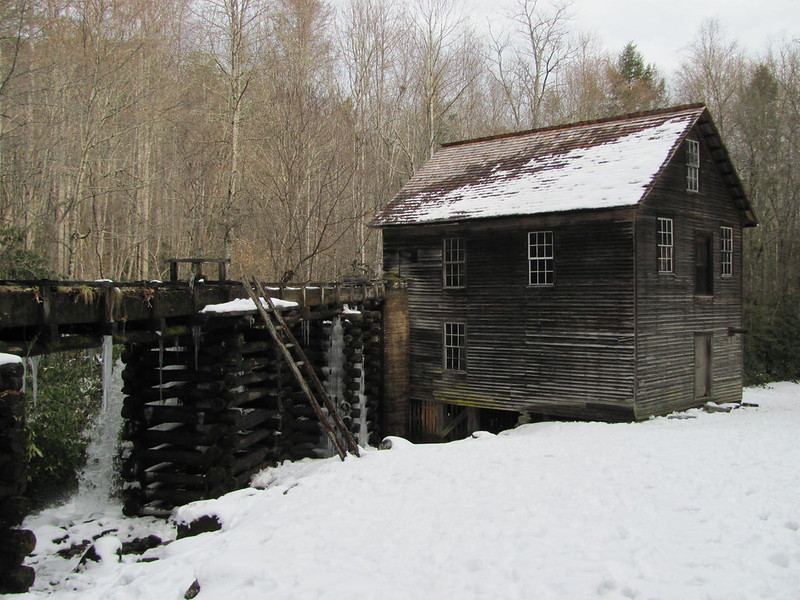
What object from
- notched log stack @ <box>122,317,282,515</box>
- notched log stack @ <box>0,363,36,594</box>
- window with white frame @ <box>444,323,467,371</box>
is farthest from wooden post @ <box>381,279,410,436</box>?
notched log stack @ <box>0,363,36,594</box>

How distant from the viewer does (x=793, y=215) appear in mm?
31031

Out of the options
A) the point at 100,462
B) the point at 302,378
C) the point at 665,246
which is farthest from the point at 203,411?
the point at 665,246

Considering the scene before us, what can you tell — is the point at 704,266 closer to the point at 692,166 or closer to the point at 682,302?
the point at 682,302

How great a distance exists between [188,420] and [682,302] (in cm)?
1355

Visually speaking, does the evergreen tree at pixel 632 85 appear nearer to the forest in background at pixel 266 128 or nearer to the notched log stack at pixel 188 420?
the forest in background at pixel 266 128

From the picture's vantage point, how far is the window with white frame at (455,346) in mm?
18777

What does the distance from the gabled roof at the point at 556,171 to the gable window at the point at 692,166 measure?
0.62 metres

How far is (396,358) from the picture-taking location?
19.3 m

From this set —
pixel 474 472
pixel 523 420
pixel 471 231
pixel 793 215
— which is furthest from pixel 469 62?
pixel 474 472

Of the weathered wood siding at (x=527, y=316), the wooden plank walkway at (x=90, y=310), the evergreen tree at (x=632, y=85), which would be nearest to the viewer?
the wooden plank walkway at (x=90, y=310)

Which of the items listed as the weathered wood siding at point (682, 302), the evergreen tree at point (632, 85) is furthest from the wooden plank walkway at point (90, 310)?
the evergreen tree at point (632, 85)

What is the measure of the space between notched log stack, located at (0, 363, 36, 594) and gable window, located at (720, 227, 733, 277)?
62.6ft

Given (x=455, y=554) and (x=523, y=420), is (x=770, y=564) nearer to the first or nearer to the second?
(x=455, y=554)

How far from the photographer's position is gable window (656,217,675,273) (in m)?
16.7
